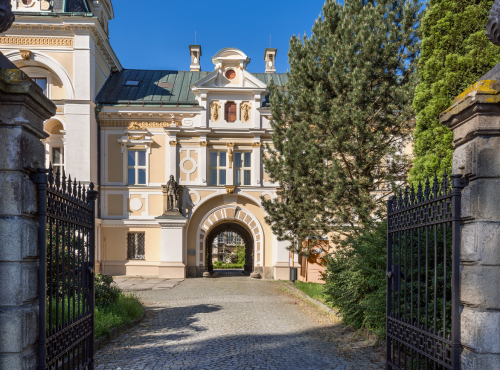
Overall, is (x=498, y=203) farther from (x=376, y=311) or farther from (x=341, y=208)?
(x=341, y=208)

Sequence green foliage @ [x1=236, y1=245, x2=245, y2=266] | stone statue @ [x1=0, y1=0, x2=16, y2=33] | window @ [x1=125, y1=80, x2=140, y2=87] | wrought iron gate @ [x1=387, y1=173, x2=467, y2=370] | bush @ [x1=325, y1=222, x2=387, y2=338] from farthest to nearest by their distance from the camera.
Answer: green foliage @ [x1=236, y1=245, x2=245, y2=266] → window @ [x1=125, y1=80, x2=140, y2=87] → bush @ [x1=325, y1=222, x2=387, y2=338] → wrought iron gate @ [x1=387, y1=173, x2=467, y2=370] → stone statue @ [x1=0, y1=0, x2=16, y2=33]

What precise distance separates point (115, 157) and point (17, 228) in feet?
62.4

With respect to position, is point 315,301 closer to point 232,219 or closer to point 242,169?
point 232,219

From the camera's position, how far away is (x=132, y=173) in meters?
22.2

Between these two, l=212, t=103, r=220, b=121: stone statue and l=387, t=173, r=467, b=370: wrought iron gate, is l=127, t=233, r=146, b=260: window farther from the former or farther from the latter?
l=387, t=173, r=467, b=370: wrought iron gate

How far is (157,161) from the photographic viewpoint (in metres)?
22.2

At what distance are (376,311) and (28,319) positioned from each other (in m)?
5.07

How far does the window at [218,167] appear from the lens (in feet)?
73.1

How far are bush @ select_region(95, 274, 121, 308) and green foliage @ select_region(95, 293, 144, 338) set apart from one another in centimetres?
10

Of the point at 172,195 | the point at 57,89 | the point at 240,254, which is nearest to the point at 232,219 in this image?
the point at 172,195

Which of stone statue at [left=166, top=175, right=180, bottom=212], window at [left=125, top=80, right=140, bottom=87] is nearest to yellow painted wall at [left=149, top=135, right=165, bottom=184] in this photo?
stone statue at [left=166, top=175, right=180, bottom=212]

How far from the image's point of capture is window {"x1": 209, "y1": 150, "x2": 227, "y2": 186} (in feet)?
73.1

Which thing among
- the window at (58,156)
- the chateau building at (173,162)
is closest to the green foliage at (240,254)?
the chateau building at (173,162)

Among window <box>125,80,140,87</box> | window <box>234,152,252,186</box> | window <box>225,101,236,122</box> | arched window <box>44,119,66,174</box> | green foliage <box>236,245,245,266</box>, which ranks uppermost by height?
window <box>125,80,140,87</box>
